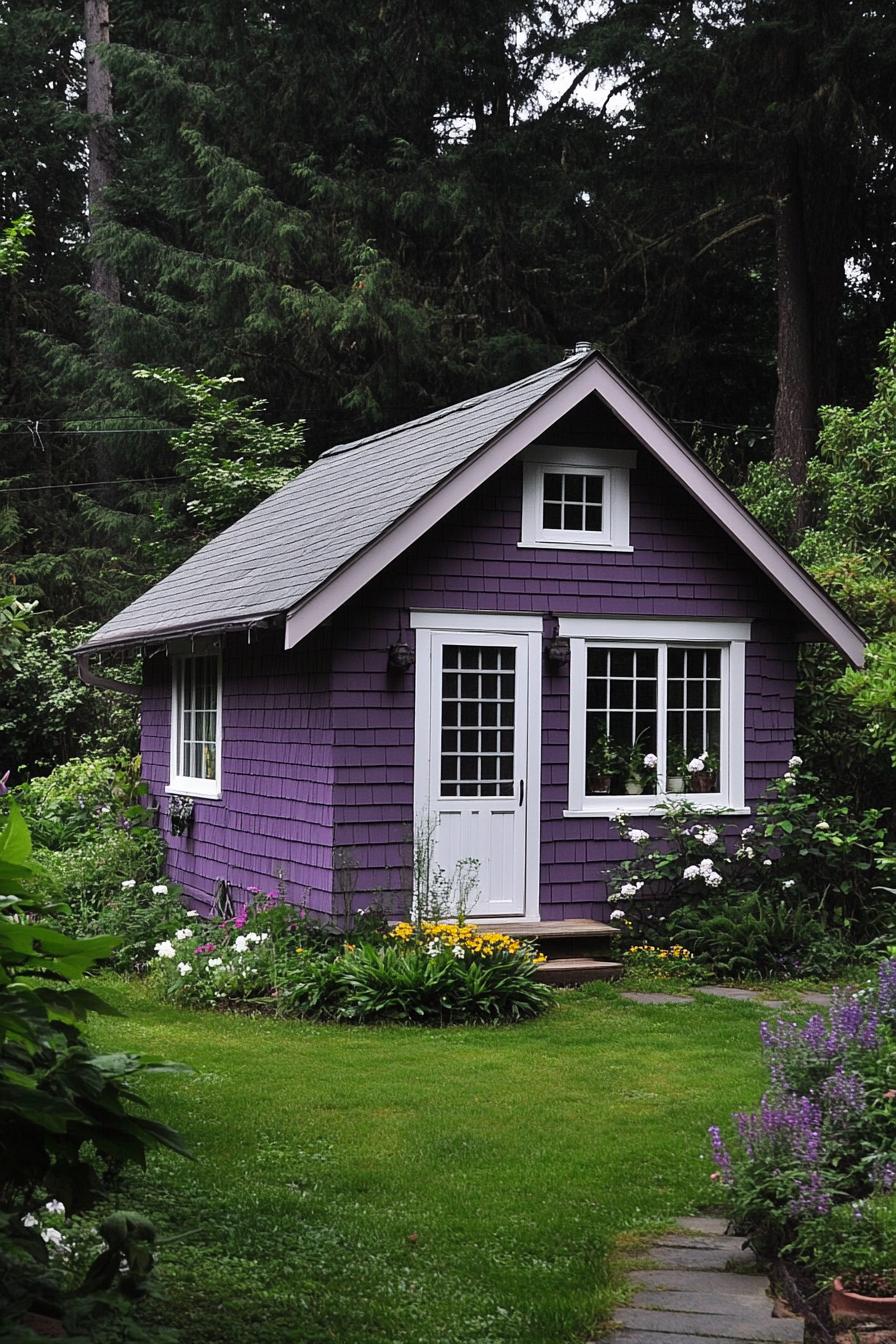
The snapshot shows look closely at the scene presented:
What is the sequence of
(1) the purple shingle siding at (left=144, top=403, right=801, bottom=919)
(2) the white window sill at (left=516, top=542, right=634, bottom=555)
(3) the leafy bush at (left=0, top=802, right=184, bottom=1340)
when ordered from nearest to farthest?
(3) the leafy bush at (left=0, top=802, right=184, bottom=1340) → (1) the purple shingle siding at (left=144, top=403, right=801, bottom=919) → (2) the white window sill at (left=516, top=542, right=634, bottom=555)

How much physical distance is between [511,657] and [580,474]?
1.55 metres

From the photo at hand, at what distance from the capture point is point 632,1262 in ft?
15.6

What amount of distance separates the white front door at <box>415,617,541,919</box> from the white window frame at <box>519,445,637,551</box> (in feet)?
2.66

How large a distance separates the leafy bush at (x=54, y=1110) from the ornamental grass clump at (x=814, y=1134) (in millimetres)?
2185

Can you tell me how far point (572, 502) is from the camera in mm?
11656

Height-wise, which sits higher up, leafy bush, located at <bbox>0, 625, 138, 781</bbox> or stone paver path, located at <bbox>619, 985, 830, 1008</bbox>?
leafy bush, located at <bbox>0, 625, 138, 781</bbox>

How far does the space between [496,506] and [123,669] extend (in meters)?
9.68

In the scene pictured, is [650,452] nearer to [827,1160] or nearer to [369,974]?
[369,974]

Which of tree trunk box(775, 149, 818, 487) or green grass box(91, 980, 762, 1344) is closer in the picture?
green grass box(91, 980, 762, 1344)

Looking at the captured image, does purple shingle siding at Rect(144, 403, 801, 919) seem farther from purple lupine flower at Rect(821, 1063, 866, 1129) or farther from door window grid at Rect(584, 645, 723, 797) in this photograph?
purple lupine flower at Rect(821, 1063, 866, 1129)

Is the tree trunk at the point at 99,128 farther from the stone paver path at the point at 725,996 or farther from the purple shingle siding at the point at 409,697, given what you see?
the stone paver path at the point at 725,996

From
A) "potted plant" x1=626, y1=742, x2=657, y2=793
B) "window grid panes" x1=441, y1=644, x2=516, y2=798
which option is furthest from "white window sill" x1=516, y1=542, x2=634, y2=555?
"potted plant" x1=626, y1=742, x2=657, y2=793

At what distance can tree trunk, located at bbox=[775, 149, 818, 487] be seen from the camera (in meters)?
20.6

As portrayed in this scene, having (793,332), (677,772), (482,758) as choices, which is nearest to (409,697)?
(482,758)
